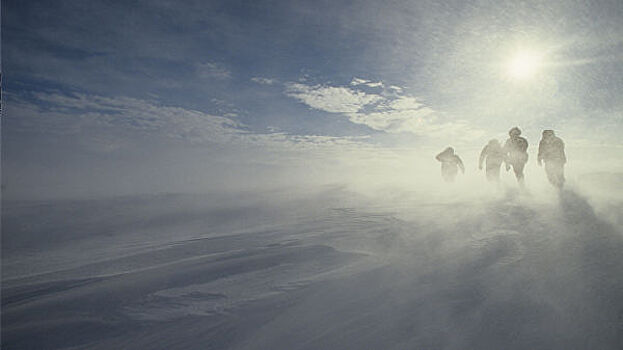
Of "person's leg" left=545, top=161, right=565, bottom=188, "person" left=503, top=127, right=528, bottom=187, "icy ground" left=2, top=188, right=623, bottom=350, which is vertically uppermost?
"person" left=503, top=127, right=528, bottom=187

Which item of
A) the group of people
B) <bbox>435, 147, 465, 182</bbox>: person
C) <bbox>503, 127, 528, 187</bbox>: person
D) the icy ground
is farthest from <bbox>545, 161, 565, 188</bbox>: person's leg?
<bbox>435, 147, 465, 182</bbox>: person

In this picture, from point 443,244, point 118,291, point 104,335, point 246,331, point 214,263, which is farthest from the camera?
point 214,263

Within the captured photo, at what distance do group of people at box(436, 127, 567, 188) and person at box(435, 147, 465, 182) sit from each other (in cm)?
394

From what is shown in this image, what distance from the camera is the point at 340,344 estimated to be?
6.76 ft

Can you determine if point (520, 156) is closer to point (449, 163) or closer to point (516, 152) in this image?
point (516, 152)

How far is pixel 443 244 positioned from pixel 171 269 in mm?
4728

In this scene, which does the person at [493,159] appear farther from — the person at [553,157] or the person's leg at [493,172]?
the person at [553,157]

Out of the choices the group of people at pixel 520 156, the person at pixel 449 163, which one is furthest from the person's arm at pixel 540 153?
the person at pixel 449 163

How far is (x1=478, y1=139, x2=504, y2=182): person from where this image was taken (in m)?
15.6

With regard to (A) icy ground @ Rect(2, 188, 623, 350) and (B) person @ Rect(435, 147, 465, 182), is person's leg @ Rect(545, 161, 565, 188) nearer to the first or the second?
(A) icy ground @ Rect(2, 188, 623, 350)

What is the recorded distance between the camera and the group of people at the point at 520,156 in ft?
39.6

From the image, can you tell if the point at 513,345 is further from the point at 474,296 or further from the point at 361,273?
the point at 361,273

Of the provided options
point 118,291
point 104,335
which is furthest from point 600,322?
point 118,291

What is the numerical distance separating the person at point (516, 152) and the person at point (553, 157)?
40.0 inches
